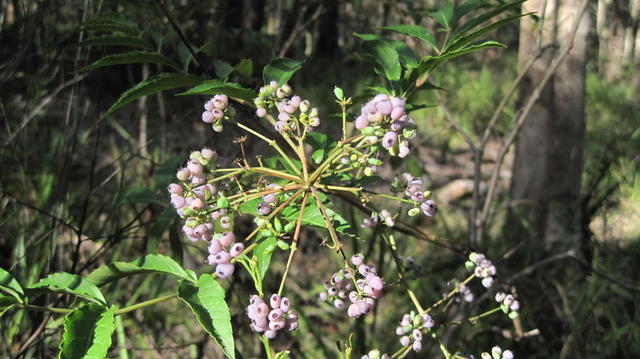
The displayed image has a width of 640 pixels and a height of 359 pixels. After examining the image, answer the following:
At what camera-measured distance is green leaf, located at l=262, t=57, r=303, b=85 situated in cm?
83

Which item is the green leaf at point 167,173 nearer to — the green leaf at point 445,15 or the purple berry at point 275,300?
the purple berry at point 275,300

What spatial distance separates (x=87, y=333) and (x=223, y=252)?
0.20 m

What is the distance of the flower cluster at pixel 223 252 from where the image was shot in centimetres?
67

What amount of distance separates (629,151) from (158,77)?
4440 mm

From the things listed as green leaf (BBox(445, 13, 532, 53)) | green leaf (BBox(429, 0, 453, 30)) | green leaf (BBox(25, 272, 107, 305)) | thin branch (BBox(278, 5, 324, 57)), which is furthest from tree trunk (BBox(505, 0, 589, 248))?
green leaf (BBox(25, 272, 107, 305))

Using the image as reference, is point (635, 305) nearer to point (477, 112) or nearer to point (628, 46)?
point (477, 112)

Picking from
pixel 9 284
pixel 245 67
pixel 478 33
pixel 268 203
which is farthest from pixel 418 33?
pixel 9 284

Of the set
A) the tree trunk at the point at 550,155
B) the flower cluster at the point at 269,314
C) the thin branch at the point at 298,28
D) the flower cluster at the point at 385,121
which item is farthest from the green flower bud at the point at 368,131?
the tree trunk at the point at 550,155

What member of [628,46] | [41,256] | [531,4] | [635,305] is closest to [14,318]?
[41,256]

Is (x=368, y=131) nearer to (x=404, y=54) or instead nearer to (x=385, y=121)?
(x=385, y=121)

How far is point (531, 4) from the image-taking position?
1.92 meters

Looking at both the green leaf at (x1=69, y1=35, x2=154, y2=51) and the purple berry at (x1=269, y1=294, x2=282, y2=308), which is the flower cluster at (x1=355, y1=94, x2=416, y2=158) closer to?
the purple berry at (x1=269, y1=294, x2=282, y2=308)

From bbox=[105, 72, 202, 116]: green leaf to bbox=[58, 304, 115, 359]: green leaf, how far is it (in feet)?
0.89

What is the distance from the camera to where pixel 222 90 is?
0.72 m
